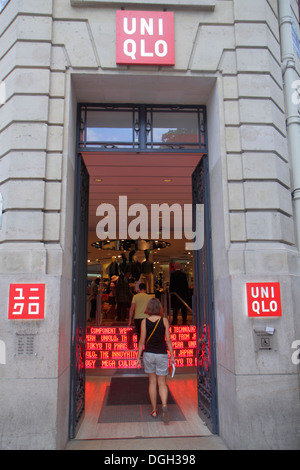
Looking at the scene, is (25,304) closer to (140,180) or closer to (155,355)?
(155,355)

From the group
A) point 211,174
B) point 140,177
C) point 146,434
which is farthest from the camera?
point 140,177

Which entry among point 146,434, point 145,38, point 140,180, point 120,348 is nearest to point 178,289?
point 120,348

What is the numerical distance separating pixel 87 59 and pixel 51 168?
1.87m

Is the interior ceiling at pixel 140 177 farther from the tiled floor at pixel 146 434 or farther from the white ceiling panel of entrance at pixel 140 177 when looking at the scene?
the tiled floor at pixel 146 434

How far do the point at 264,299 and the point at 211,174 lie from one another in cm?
230

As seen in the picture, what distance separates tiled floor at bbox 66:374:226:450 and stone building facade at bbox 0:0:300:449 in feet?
1.22

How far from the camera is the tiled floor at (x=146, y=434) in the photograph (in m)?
4.92

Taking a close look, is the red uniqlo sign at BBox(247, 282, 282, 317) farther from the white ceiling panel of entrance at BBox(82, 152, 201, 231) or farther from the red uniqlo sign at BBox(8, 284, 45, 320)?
the red uniqlo sign at BBox(8, 284, 45, 320)

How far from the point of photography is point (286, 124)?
5.91 meters

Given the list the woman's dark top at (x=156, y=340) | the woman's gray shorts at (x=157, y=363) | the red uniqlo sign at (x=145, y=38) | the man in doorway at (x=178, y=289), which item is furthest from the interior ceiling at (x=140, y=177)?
the woman's gray shorts at (x=157, y=363)

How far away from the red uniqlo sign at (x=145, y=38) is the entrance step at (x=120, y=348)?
625 cm

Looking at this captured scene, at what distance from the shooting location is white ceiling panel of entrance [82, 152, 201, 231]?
276 inches

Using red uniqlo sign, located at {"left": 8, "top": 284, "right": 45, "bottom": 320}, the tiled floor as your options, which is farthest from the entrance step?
red uniqlo sign, located at {"left": 8, "top": 284, "right": 45, "bottom": 320}

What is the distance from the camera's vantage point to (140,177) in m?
8.46
